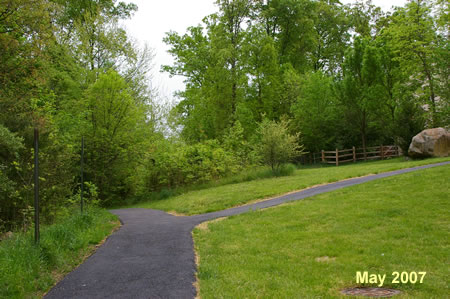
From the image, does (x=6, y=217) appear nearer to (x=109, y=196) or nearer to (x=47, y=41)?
(x=47, y=41)

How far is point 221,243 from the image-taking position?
7.95 m

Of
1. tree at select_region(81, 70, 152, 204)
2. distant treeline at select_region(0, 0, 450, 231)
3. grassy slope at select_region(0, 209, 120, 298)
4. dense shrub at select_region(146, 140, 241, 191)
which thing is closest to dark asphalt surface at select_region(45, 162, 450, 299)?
grassy slope at select_region(0, 209, 120, 298)

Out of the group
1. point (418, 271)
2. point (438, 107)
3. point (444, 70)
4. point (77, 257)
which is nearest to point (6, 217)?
point (77, 257)

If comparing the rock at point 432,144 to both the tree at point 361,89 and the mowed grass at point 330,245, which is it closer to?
the tree at point 361,89

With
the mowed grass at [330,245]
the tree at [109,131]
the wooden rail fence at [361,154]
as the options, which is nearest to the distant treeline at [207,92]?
the tree at [109,131]

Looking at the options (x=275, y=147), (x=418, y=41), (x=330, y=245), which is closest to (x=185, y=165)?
(x=275, y=147)

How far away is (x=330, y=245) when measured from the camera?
6855 millimetres

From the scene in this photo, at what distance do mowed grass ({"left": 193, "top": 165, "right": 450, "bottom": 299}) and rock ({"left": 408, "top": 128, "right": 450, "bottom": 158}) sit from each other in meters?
10.8

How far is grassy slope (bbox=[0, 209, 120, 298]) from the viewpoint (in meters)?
5.04

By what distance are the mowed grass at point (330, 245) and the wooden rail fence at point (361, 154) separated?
1890 cm

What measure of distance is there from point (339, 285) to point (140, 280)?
117 inches

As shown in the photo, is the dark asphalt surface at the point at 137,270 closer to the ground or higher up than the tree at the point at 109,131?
closer to the ground

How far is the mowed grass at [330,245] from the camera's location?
494 cm

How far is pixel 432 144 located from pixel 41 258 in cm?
2166
